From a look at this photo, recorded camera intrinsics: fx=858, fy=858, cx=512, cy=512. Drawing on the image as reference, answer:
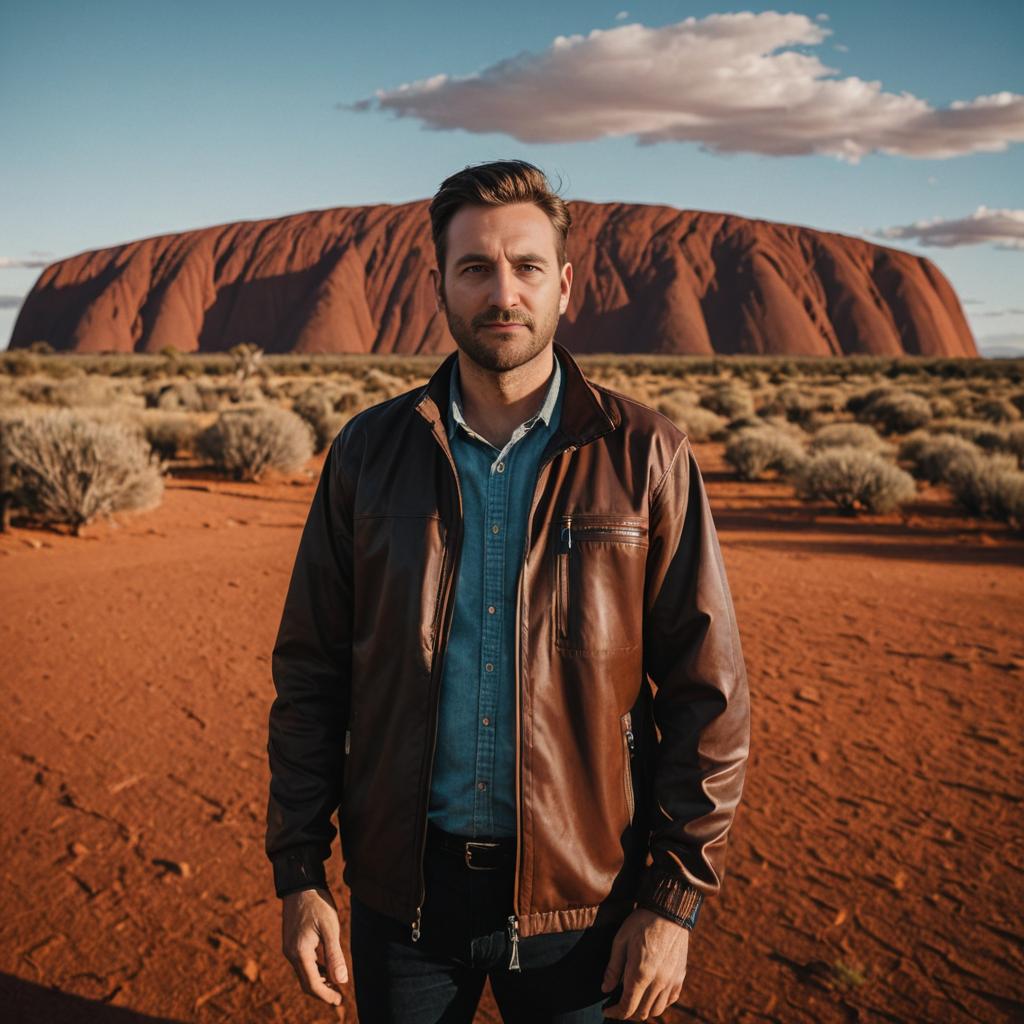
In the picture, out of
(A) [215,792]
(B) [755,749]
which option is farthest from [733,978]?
(A) [215,792]

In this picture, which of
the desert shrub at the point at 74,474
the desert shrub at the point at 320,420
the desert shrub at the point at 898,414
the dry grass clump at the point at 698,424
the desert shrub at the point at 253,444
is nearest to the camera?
the desert shrub at the point at 74,474

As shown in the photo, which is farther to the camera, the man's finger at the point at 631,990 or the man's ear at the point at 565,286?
the man's ear at the point at 565,286

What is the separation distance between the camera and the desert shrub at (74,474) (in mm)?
9914

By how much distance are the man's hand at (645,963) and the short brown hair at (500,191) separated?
132 cm

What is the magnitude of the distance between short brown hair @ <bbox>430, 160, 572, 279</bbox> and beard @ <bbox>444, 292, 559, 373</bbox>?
19 cm

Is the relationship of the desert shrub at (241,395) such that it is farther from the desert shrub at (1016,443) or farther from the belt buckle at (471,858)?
the belt buckle at (471,858)

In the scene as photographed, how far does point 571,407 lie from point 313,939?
117cm

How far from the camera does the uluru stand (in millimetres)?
89438

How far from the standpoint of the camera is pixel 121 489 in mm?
10164

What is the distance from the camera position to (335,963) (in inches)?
67.6

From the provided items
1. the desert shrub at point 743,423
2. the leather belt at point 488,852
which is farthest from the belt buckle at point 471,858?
the desert shrub at point 743,423

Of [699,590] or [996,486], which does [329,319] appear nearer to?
[996,486]

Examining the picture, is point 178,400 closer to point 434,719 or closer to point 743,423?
point 743,423

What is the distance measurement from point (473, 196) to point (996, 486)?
1188cm
